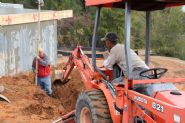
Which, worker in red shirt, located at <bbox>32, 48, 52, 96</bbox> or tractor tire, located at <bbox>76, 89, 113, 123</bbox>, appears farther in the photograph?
worker in red shirt, located at <bbox>32, 48, 52, 96</bbox>

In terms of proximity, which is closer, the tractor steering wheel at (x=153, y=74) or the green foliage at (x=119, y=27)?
the tractor steering wheel at (x=153, y=74)

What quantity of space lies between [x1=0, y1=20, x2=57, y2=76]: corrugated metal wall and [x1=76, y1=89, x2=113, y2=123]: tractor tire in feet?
29.3

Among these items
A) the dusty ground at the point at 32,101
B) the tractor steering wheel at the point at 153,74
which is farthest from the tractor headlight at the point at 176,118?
the dusty ground at the point at 32,101

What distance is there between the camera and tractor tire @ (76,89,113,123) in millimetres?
6406

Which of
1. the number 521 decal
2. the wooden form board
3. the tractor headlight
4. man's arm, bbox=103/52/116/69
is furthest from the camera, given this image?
the wooden form board

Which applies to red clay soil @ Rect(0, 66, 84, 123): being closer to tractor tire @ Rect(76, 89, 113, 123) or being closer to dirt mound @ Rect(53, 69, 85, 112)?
→ dirt mound @ Rect(53, 69, 85, 112)

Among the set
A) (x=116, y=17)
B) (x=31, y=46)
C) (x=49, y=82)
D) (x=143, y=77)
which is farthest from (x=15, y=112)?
(x=116, y=17)

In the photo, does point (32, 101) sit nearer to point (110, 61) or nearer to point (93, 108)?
point (110, 61)

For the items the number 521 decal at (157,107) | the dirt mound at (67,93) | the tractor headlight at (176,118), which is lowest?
the dirt mound at (67,93)

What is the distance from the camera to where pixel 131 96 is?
5.91m

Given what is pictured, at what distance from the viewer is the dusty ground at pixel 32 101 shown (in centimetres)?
1004

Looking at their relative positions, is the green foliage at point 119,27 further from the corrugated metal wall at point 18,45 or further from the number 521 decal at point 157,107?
the number 521 decal at point 157,107

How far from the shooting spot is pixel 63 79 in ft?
38.3

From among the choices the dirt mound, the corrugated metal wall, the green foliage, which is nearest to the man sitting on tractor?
the dirt mound
